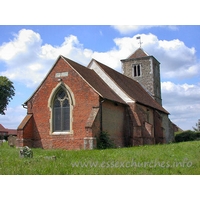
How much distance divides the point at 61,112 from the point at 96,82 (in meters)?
3.93

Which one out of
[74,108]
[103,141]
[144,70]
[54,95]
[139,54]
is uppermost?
[139,54]

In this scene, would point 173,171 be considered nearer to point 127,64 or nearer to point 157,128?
point 157,128

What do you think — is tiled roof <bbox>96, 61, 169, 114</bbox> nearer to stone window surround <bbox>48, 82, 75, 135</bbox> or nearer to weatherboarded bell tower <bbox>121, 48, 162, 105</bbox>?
stone window surround <bbox>48, 82, 75, 135</bbox>

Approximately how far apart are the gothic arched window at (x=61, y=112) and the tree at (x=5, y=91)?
26.3 meters

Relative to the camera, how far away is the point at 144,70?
115 ft

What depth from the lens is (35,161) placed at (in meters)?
9.71

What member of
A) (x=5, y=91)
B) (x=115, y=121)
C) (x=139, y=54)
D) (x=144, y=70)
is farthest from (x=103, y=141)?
(x=5, y=91)

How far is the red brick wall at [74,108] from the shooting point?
17.4 metres

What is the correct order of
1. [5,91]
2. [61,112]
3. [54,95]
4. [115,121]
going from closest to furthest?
1. [61,112]
2. [54,95]
3. [115,121]
4. [5,91]

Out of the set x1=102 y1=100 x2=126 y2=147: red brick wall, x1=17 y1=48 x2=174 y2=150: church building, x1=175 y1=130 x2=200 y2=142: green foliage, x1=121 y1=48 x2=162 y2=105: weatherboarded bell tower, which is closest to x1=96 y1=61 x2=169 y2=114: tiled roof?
x1=17 y1=48 x2=174 y2=150: church building

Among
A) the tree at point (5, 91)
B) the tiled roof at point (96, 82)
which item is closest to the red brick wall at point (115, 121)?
the tiled roof at point (96, 82)

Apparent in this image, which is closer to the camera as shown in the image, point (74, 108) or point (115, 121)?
point (74, 108)

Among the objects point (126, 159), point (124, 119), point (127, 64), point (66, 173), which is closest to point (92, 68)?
point (124, 119)

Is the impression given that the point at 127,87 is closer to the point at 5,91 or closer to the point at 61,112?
the point at 61,112
